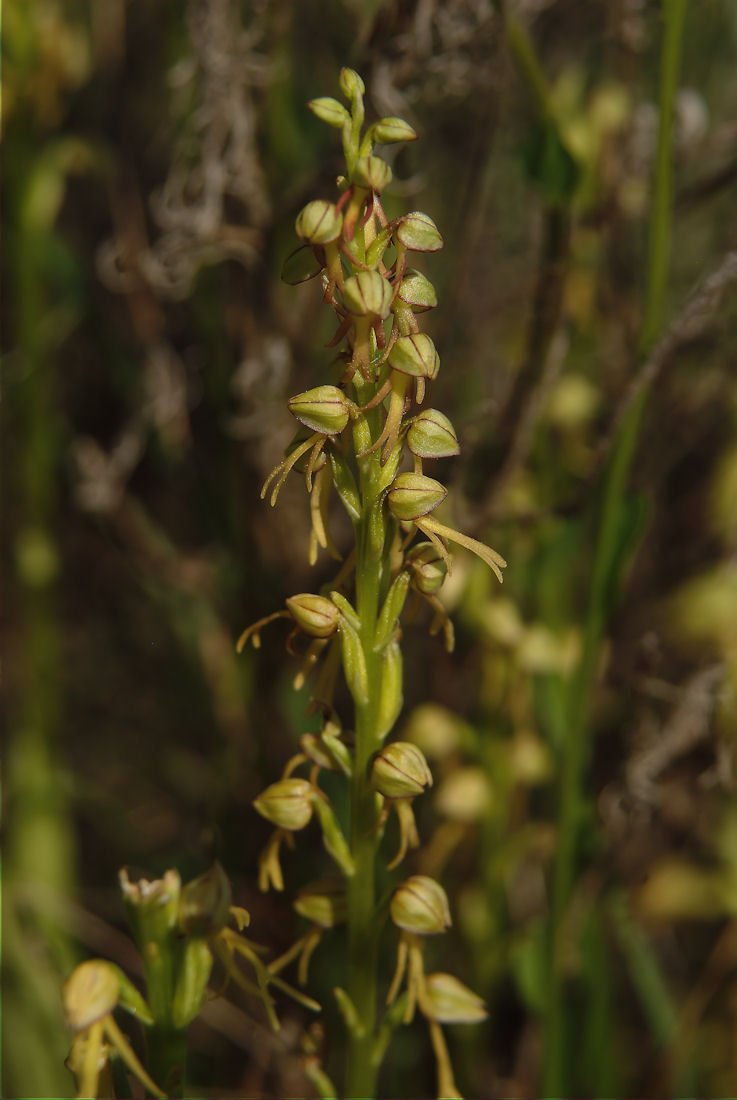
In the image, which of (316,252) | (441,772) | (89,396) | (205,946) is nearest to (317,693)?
(205,946)

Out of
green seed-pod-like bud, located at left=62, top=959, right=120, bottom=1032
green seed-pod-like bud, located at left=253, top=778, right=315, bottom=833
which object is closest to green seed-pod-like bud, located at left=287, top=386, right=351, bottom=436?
green seed-pod-like bud, located at left=253, top=778, right=315, bottom=833

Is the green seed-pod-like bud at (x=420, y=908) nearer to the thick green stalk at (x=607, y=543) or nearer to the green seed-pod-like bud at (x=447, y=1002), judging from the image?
the green seed-pod-like bud at (x=447, y=1002)

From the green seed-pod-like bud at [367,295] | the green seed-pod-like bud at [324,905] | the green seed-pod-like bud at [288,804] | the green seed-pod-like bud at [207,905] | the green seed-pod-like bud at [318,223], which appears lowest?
the green seed-pod-like bud at [324,905]

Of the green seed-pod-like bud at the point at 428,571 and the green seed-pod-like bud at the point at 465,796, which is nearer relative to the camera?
the green seed-pod-like bud at the point at 428,571

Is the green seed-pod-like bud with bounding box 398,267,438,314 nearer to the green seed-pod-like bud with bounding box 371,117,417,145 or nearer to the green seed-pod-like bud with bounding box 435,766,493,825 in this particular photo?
the green seed-pod-like bud with bounding box 371,117,417,145

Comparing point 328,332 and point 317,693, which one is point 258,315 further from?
point 317,693

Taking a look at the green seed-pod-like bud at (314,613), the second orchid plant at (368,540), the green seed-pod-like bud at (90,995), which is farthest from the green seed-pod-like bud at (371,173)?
the green seed-pod-like bud at (90,995)
